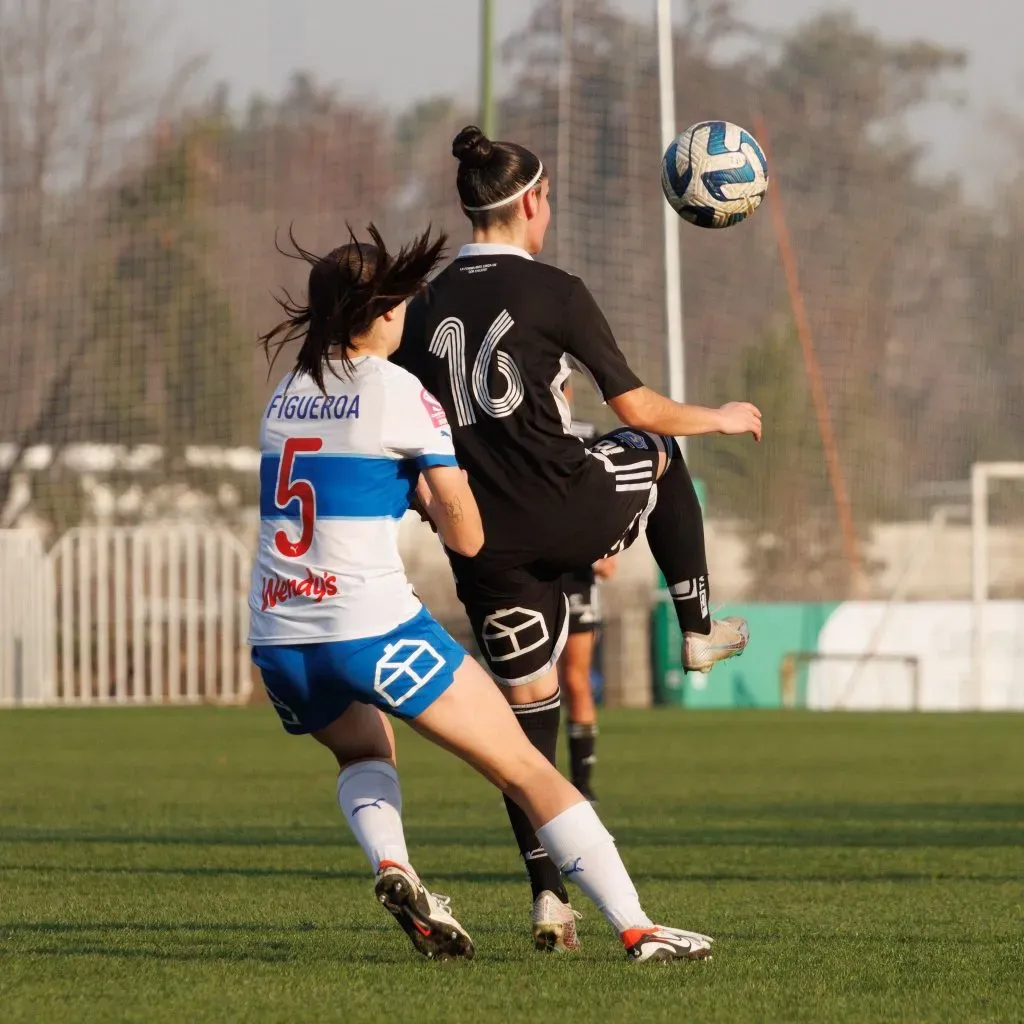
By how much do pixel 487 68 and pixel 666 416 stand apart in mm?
19214

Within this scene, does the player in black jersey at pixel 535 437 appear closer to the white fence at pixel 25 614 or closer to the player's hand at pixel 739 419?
the player's hand at pixel 739 419

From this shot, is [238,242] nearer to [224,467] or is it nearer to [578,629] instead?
[224,467]

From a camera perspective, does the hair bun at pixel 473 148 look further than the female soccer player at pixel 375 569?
Yes

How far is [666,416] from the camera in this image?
540cm

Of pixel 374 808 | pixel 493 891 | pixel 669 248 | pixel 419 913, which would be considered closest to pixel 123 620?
pixel 669 248

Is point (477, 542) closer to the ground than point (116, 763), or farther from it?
farther from it

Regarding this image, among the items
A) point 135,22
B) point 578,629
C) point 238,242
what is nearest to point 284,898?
point 578,629

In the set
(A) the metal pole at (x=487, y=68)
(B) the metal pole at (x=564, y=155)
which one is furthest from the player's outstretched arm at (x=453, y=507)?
(B) the metal pole at (x=564, y=155)

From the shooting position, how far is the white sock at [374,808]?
513 cm

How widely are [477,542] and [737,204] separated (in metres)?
2.09

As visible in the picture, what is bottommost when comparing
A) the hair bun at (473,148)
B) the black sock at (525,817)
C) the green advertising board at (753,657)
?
the green advertising board at (753,657)

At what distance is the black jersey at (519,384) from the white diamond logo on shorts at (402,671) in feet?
2.65

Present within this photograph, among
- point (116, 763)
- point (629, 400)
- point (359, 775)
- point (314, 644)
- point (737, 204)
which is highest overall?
point (737, 204)

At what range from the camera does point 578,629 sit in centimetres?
1036
